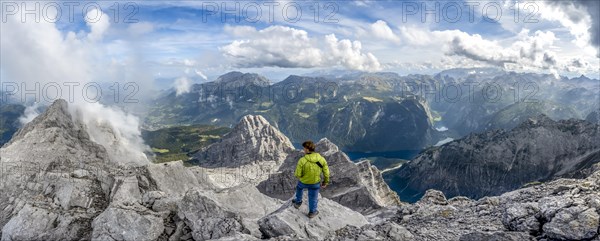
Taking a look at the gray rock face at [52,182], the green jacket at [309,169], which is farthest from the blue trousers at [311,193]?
the gray rock face at [52,182]

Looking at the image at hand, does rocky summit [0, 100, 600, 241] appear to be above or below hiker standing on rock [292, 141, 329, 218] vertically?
below

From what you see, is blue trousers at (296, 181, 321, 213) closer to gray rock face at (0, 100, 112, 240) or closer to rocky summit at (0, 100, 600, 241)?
rocky summit at (0, 100, 600, 241)

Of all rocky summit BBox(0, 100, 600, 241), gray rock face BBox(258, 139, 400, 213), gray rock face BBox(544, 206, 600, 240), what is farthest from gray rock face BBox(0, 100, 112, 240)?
gray rock face BBox(258, 139, 400, 213)

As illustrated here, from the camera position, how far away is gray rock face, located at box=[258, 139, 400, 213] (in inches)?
5344

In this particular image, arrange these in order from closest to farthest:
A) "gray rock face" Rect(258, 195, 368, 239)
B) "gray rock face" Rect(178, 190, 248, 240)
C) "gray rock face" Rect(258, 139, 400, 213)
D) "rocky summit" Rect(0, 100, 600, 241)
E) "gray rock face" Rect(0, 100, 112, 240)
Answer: "rocky summit" Rect(0, 100, 600, 241) → "gray rock face" Rect(258, 195, 368, 239) → "gray rock face" Rect(178, 190, 248, 240) → "gray rock face" Rect(0, 100, 112, 240) → "gray rock face" Rect(258, 139, 400, 213)

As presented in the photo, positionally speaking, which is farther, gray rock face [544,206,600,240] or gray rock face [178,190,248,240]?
gray rock face [178,190,248,240]

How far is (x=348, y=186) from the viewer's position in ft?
491

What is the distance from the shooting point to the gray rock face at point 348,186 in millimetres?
135750

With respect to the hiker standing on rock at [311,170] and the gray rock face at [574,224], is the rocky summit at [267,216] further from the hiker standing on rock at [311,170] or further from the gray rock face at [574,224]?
the hiker standing on rock at [311,170]

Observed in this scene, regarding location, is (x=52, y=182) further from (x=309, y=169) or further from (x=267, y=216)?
(x=309, y=169)

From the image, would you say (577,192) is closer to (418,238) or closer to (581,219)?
(581,219)

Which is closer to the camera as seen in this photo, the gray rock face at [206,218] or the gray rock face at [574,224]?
the gray rock face at [574,224]

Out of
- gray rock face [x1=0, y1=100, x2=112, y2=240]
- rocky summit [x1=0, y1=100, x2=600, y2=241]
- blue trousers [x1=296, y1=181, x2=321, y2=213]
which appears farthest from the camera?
gray rock face [x1=0, y1=100, x2=112, y2=240]

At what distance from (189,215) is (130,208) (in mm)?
5808
